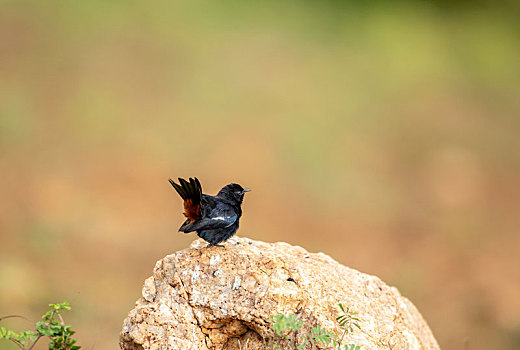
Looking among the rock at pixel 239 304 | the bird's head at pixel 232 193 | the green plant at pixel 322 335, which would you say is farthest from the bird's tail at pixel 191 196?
the green plant at pixel 322 335

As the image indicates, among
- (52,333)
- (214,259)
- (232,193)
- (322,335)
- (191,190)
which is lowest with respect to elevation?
(322,335)

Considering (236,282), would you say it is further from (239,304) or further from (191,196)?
(191,196)

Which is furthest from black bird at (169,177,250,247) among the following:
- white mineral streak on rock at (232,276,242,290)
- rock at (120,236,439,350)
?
white mineral streak on rock at (232,276,242,290)

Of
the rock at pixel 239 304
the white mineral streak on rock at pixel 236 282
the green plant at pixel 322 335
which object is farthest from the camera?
the white mineral streak on rock at pixel 236 282

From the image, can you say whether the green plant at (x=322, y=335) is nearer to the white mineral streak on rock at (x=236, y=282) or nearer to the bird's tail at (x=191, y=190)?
the white mineral streak on rock at (x=236, y=282)

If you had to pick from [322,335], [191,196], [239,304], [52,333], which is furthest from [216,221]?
[52,333]

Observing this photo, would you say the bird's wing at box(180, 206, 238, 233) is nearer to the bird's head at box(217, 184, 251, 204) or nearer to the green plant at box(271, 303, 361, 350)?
the bird's head at box(217, 184, 251, 204)

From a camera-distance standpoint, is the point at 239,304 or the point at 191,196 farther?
the point at 191,196

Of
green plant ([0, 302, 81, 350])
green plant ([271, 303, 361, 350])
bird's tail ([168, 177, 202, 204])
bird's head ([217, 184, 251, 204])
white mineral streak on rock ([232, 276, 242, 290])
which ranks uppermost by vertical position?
bird's head ([217, 184, 251, 204])
